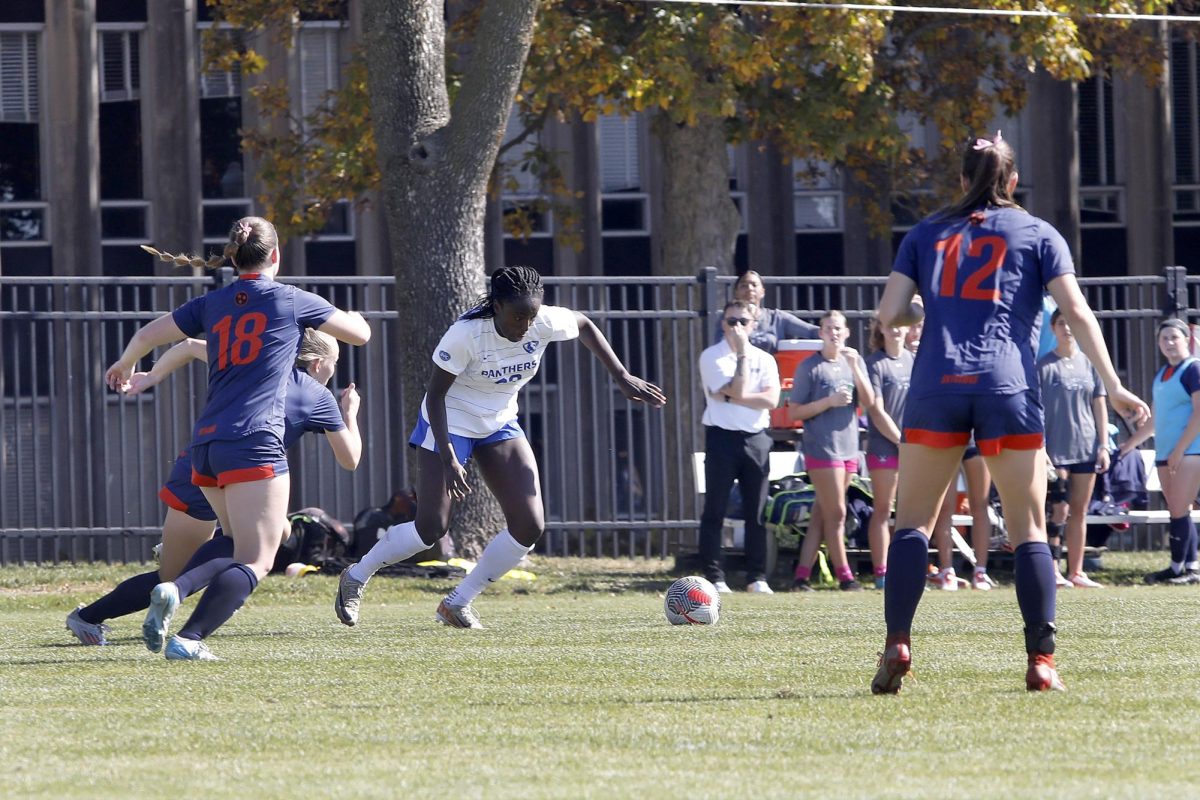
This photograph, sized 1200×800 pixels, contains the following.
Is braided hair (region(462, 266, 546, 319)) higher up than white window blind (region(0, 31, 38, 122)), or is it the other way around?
white window blind (region(0, 31, 38, 122))

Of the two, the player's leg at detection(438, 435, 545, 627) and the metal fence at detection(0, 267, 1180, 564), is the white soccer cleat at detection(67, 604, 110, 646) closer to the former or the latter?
the player's leg at detection(438, 435, 545, 627)

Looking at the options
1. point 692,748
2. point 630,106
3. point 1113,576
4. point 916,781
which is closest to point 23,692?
point 692,748

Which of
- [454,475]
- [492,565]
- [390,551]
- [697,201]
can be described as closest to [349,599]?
[390,551]

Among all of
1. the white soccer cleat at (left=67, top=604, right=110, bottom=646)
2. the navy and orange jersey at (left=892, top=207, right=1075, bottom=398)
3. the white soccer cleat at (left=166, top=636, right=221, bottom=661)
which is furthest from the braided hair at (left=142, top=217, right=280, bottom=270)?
the navy and orange jersey at (left=892, top=207, right=1075, bottom=398)

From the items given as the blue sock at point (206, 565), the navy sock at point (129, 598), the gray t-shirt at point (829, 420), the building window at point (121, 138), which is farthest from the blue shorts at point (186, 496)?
the building window at point (121, 138)

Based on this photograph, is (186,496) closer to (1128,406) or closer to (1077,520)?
(1128,406)

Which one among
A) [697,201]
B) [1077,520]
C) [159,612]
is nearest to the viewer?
[159,612]

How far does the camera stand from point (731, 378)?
12.8 metres

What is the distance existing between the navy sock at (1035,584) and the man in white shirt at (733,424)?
20.6ft

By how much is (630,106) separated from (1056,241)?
11322 mm

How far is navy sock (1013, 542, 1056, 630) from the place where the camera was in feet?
21.1

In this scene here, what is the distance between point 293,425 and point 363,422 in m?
10.4

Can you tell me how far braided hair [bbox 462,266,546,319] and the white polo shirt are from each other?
13.7ft

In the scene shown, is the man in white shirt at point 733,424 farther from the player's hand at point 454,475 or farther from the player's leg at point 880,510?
the player's hand at point 454,475
